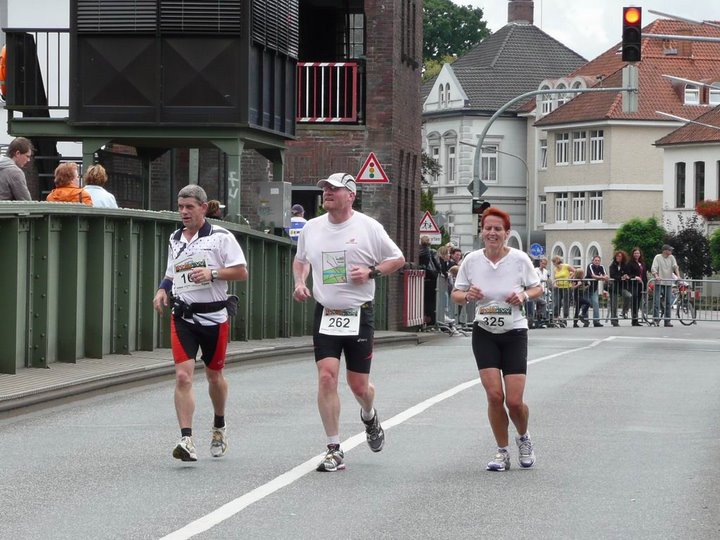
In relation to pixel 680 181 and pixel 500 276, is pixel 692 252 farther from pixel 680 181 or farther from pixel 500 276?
pixel 500 276

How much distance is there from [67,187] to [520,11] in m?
98.5

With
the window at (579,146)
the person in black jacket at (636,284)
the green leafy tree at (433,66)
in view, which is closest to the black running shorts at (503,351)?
the person in black jacket at (636,284)

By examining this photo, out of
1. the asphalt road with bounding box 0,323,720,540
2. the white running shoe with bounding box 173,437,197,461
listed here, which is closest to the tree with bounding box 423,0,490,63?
the asphalt road with bounding box 0,323,720,540

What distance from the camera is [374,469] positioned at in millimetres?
11055

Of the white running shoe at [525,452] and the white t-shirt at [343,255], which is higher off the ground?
the white t-shirt at [343,255]

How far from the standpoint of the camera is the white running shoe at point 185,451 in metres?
11.1

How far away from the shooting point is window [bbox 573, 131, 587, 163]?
98562 mm

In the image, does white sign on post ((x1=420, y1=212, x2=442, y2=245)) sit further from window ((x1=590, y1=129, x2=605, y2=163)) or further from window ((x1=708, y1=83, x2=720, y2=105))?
window ((x1=708, y1=83, x2=720, y2=105))

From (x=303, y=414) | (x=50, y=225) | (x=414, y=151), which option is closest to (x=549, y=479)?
(x=303, y=414)

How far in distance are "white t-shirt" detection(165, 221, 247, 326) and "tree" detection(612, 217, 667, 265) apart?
7823 centimetres

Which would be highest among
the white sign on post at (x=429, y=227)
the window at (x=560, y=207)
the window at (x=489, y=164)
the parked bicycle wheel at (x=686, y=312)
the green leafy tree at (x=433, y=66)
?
the green leafy tree at (x=433, y=66)

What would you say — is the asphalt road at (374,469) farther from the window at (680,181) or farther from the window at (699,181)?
the window at (680,181)

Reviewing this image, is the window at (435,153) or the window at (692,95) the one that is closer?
the window at (692,95)

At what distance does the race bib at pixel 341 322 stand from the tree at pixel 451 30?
9864 cm
